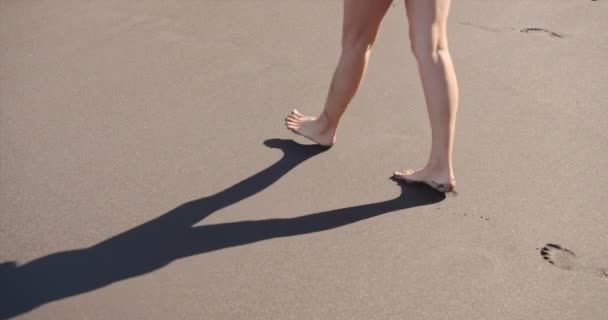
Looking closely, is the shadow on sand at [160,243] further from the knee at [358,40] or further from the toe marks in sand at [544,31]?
the toe marks in sand at [544,31]

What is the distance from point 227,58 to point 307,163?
80cm

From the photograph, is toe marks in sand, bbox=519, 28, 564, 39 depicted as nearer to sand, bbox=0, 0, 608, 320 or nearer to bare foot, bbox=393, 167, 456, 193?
sand, bbox=0, 0, 608, 320

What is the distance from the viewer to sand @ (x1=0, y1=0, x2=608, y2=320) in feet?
5.50

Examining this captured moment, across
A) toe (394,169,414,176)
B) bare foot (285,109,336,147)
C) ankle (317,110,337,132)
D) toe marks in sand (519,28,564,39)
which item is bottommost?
toe (394,169,414,176)

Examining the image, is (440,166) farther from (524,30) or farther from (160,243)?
(524,30)

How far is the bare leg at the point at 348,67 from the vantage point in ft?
6.52

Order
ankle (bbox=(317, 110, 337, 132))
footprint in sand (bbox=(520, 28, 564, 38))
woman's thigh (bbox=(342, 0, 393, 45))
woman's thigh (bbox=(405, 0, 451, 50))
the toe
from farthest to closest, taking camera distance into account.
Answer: footprint in sand (bbox=(520, 28, 564, 38))
ankle (bbox=(317, 110, 337, 132))
the toe
woman's thigh (bbox=(342, 0, 393, 45))
woman's thigh (bbox=(405, 0, 451, 50))

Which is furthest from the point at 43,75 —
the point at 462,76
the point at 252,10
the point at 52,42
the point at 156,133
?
the point at 462,76

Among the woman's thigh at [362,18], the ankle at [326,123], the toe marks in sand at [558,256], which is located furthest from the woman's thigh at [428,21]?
the toe marks in sand at [558,256]

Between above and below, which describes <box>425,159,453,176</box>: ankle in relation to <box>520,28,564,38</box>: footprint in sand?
below

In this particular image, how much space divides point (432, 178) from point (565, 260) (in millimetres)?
430

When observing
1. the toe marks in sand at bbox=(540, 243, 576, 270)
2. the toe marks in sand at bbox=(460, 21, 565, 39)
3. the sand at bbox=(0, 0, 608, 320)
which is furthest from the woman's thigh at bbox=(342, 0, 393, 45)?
the toe marks in sand at bbox=(460, 21, 565, 39)

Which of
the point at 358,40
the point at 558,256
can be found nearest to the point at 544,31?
the point at 358,40

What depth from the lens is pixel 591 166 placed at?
2137mm
